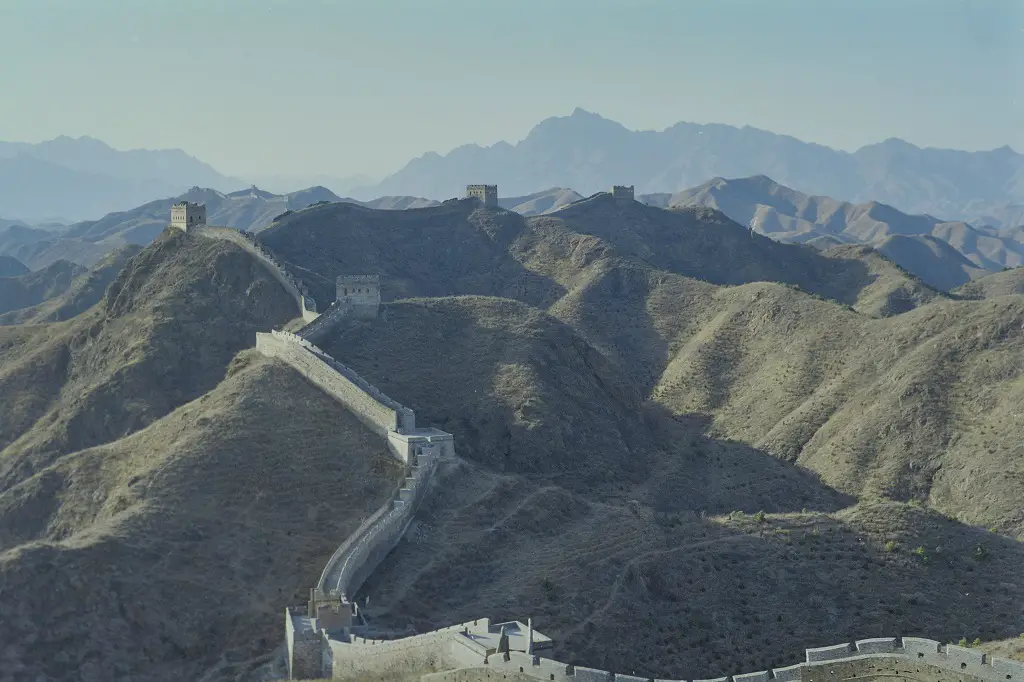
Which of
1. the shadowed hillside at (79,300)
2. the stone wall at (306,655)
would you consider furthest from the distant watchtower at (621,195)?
the stone wall at (306,655)

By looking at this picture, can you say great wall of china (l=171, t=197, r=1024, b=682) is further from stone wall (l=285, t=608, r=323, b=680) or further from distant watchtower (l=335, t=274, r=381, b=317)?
distant watchtower (l=335, t=274, r=381, b=317)

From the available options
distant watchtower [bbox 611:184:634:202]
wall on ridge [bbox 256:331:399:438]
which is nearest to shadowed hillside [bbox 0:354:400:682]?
wall on ridge [bbox 256:331:399:438]

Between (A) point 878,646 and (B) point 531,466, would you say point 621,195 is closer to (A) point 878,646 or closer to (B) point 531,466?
(B) point 531,466

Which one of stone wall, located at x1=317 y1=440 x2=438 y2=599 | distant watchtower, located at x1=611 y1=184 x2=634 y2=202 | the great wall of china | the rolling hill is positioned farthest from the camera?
distant watchtower, located at x1=611 y1=184 x2=634 y2=202

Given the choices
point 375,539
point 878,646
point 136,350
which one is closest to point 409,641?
point 375,539

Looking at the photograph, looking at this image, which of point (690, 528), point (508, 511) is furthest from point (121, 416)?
point (690, 528)

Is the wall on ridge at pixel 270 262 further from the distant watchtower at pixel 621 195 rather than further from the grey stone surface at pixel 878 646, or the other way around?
the distant watchtower at pixel 621 195
